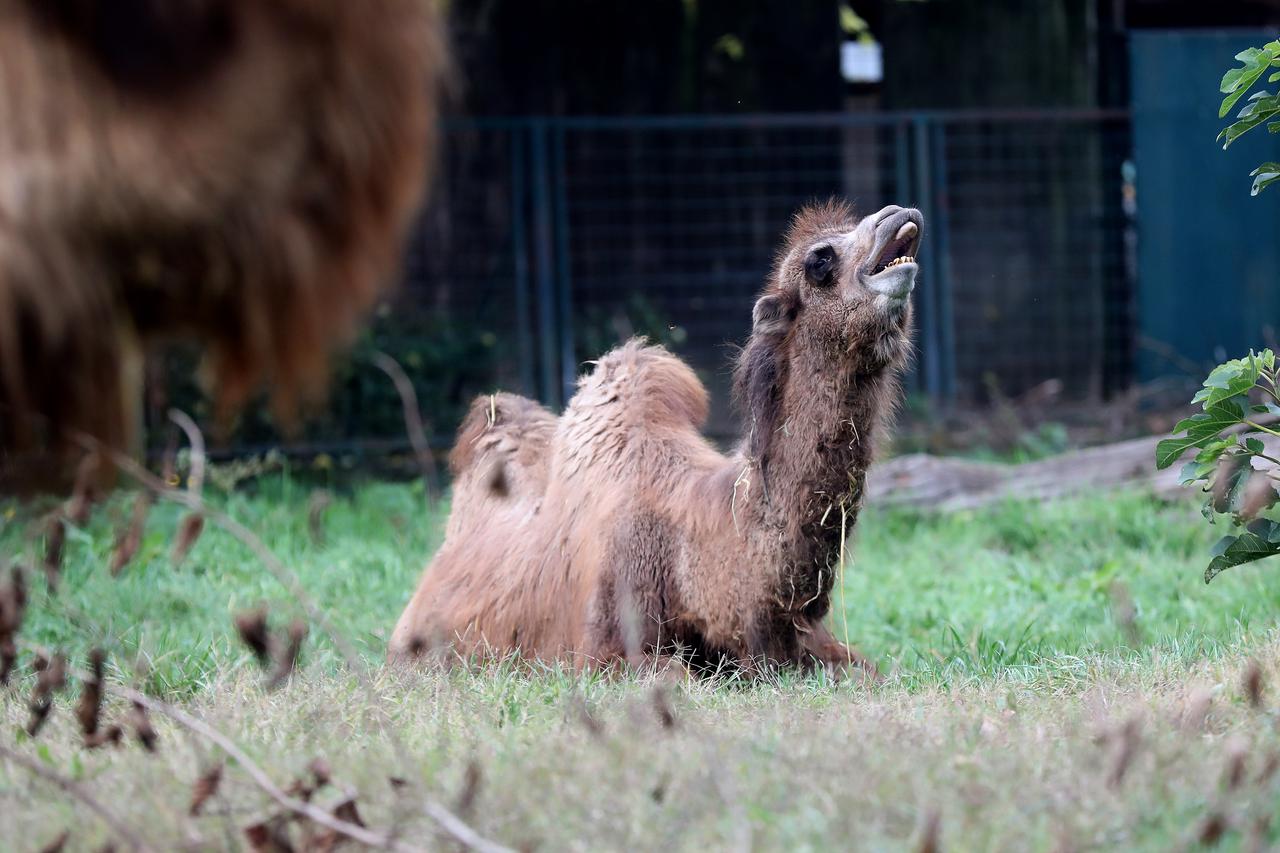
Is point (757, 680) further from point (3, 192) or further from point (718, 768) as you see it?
point (3, 192)

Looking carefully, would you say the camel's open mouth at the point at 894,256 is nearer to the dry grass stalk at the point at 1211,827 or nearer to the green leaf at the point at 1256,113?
the green leaf at the point at 1256,113

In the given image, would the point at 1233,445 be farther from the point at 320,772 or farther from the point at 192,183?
the point at 192,183

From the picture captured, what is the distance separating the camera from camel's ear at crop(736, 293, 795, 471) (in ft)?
16.9

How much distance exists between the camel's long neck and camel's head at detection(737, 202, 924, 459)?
0.24 ft

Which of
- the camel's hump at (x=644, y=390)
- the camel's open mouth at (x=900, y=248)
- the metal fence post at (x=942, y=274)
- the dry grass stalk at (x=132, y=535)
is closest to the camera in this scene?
the dry grass stalk at (x=132, y=535)

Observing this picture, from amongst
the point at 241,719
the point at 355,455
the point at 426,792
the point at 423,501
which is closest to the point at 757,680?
the point at 241,719

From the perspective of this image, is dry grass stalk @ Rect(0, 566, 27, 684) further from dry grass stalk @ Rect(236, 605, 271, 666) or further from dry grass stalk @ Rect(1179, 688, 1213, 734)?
dry grass stalk @ Rect(1179, 688, 1213, 734)

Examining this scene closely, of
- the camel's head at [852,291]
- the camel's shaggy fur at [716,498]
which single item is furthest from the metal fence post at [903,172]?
the camel's head at [852,291]

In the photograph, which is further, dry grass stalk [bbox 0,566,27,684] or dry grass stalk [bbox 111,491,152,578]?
dry grass stalk [bbox 0,566,27,684]

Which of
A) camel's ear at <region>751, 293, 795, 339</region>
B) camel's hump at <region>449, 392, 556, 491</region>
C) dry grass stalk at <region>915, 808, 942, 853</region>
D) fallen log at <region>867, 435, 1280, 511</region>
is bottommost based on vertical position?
fallen log at <region>867, 435, 1280, 511</region>

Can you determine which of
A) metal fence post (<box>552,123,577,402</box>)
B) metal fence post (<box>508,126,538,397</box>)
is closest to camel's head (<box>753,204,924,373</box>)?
metal fence post (<box>552,123,577,402</box>)

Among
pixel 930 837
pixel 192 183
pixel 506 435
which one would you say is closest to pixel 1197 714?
pixel 930 837

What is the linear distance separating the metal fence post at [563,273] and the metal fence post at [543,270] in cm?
8

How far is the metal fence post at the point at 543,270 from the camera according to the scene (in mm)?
10766
